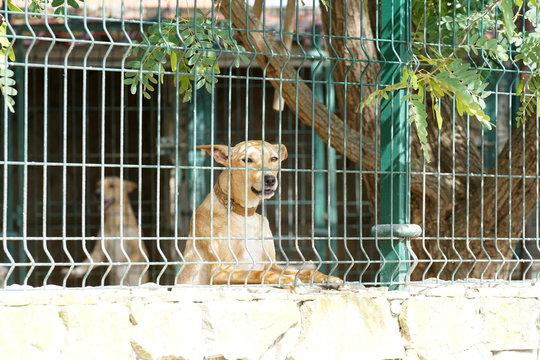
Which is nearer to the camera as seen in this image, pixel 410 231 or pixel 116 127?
pixel 410 231

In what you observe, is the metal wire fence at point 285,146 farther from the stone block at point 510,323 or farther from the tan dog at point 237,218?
the stone block at point 510,323

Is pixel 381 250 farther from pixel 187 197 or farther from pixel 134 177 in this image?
pixel 134 177

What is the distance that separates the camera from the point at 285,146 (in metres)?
5.76

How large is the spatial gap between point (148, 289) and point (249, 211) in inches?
53.3

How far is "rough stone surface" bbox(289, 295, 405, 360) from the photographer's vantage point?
4.11 meters

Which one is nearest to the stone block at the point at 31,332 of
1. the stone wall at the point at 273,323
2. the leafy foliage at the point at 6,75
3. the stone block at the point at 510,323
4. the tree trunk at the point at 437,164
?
the stone wall at the point at 273,323

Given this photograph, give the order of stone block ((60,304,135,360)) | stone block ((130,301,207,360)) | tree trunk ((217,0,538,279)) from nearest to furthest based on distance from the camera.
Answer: stone block ((60,304,135,360)) < stone block ((130,301,207,360)) < tree trunk ((217,0,538,279))

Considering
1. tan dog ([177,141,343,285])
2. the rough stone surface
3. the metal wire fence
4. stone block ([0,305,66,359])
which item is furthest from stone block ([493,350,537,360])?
stone block ([0,305,66,359])

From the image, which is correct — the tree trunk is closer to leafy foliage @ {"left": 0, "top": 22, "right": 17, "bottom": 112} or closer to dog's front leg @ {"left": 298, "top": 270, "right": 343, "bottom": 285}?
dog's front leg @ {"left": 298, "top": 270, "right": 343, "bottom": 285}

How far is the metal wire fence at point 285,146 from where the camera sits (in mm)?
4008

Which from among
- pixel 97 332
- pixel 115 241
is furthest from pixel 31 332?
pixel 115 241

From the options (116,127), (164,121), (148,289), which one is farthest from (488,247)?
(116,127)

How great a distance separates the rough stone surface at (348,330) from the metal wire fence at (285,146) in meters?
0.19

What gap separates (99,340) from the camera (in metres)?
3.75
